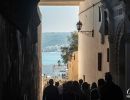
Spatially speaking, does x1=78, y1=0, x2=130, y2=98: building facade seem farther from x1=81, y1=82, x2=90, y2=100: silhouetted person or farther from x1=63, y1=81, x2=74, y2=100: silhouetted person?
x1=63, y1=81, x2=74, y2=100: silhouetted person

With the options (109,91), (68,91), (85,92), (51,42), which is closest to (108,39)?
(85,92)

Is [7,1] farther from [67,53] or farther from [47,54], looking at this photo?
[47,54]

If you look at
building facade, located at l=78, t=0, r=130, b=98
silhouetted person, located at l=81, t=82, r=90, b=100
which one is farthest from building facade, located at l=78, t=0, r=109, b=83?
silhouetted person, located at l=81, t=82, r=90, b=100

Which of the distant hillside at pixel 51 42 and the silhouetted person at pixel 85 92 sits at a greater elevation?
the distant hillside at pixel 51 42

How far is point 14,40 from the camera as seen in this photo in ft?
26.8

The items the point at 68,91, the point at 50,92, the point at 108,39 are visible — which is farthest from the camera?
the point at 108,39

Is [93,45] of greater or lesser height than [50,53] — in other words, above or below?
above

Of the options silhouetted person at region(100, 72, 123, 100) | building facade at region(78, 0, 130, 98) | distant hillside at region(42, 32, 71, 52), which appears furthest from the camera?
distant hillside at region(42, 32, 71, 52)

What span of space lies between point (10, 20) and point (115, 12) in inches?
467

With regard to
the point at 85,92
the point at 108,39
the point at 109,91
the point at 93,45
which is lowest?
the point at 85,92

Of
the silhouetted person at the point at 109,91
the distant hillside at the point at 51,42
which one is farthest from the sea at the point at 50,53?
the silhouetted person at the point at 109,91

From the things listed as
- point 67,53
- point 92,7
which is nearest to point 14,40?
point 92,7

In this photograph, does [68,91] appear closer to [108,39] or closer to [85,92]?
[85,92]

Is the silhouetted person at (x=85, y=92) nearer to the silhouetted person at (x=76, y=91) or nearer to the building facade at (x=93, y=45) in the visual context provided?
the silhouetted person at (x=76, y=91)
